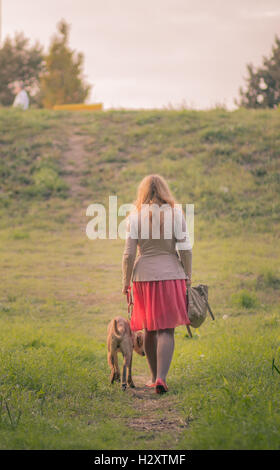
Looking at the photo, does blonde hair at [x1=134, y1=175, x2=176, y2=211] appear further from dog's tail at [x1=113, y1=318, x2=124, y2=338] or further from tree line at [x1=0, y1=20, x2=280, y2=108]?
tree line at [x1=0, y1=20, x2=280, y2=108]

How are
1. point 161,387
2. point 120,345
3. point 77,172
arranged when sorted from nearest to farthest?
point 161,387 < point 120,345 < point 77,172

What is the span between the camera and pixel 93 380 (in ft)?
19.9

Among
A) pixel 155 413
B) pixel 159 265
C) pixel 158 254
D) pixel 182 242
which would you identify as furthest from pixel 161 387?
pixel 182 242

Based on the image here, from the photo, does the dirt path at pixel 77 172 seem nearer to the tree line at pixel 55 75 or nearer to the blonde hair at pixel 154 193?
the blonde hair at pixel 154 193

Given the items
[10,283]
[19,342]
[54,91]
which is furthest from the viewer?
[54,91]

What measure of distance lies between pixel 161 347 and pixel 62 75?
36968mm

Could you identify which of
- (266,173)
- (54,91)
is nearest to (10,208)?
(266,173)

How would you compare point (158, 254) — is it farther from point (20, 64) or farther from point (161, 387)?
point (20, 64)

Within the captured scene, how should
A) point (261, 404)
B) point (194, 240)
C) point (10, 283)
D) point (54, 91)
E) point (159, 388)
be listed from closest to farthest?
point (261, 404)
point (159, 388)
point (10, 283)
point (194, 240)
point (54, 91)

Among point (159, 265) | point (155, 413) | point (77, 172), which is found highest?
point (77, 172)

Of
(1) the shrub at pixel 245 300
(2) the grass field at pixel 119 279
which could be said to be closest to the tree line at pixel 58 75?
(2) the grass field at pixel 119 279

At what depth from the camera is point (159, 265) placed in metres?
5.89

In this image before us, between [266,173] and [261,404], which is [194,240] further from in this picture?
[261,404]
